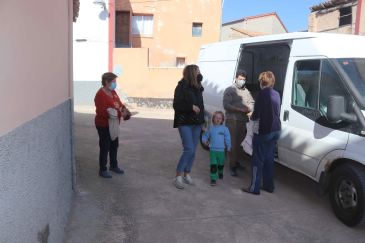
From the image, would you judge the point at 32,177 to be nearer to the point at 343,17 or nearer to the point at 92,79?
the point at 92,79

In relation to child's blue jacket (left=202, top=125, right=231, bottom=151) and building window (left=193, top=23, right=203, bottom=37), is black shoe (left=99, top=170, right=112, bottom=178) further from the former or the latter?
building window (left=193, top=23, right=203, bottom=37)

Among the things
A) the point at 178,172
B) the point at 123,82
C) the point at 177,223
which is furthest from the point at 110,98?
the point at 123,82

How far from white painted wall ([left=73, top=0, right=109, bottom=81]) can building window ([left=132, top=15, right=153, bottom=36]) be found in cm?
471

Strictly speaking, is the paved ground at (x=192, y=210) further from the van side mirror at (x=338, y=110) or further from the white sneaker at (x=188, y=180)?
the van side mirror at (x=338, y=110)

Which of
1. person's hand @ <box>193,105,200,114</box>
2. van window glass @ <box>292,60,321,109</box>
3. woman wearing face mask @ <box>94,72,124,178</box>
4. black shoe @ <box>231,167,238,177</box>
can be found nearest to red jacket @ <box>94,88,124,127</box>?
woman wearing face mask @ <box>94,72,124,178</box>

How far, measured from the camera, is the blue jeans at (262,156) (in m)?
5.41

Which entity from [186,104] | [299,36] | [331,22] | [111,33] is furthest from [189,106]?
[331,22]

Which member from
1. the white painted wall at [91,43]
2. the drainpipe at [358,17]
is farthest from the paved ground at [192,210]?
the drainpipe at [358,17]

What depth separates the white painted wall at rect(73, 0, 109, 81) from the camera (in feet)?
57.7

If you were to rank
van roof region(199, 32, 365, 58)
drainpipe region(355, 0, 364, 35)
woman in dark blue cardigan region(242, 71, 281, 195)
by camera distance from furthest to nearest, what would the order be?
1. drainpipe region(355, 0, 364, 35)
2. woman in dark blue cardigan region(242, 71, 281, 195)
3. van roof region(199, 32, 365, 58)

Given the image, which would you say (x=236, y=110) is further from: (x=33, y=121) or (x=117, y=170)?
(x=33, y=121)

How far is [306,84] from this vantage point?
5391 mm

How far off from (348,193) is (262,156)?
49.9 inches

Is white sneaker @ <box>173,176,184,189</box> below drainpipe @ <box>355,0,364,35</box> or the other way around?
below
